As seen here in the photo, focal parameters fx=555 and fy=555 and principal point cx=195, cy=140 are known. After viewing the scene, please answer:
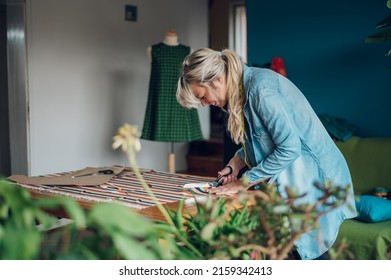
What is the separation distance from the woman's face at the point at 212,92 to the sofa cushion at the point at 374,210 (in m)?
1.54

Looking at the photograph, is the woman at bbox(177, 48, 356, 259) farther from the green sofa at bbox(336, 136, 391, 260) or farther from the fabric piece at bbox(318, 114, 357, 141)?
the fabric piece at bbox(318, 114, 357, 141)

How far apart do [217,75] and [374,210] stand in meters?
1.76

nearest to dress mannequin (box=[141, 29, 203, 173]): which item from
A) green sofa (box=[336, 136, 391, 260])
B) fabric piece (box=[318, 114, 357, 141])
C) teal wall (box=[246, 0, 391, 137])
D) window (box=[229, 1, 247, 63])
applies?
teal wall (box=[246, 0, 391, 137])

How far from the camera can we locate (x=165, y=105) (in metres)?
5.36

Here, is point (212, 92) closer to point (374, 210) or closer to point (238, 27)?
point (374, 210)

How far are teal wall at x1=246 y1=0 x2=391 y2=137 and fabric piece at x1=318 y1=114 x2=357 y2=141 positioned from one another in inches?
5.8

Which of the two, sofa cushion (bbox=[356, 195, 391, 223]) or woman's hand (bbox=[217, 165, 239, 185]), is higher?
woman's hand (bbox=[217, 165, 239, 185])

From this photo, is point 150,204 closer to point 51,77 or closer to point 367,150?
point 367,150

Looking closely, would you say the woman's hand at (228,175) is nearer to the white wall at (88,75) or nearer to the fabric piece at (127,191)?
the fabric piece at (127,191)

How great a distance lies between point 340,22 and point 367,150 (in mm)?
1162

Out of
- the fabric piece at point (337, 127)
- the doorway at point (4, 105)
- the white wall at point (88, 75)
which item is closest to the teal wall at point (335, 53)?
the fabric piece at point (337, 127)

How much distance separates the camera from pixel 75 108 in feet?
18.6

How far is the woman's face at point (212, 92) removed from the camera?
230 centimetres

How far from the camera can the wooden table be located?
235 cm
